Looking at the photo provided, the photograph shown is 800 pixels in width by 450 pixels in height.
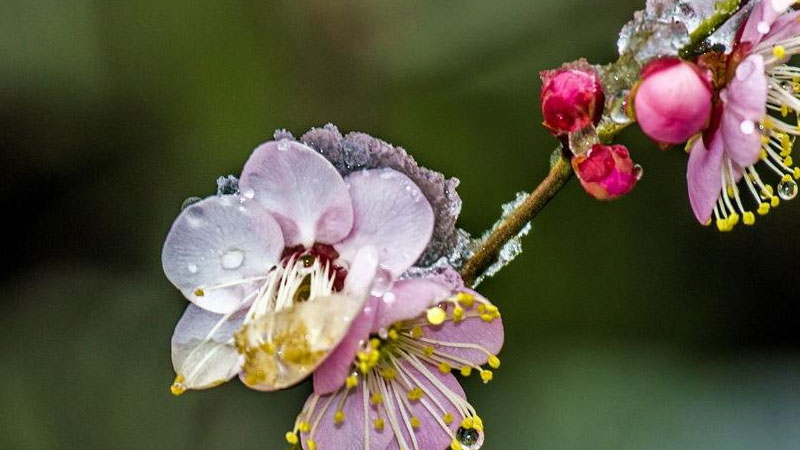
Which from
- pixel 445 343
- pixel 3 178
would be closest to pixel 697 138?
pixel 445 343

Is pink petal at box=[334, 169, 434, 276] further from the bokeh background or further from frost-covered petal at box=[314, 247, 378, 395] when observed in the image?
the bokeh background

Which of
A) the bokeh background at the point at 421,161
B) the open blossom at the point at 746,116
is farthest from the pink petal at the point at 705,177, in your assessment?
the bokeh background at the point at 421,161

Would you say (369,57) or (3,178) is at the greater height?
(369,57)

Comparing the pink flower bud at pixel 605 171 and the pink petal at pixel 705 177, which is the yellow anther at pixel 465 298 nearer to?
the pink flower bud at pixel 605 171

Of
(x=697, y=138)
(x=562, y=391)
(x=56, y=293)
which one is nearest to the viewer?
(x=697, y=138)

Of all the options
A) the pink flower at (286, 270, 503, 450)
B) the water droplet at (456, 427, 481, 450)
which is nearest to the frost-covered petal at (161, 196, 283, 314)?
the pink flower at (286, 270, 503, 450)

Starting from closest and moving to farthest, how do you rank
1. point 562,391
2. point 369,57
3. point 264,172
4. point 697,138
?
1. point 264,172
2. point 697,138
3. point 562,391
4. point 369,57

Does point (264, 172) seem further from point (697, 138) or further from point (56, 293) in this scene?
point (56, 293)

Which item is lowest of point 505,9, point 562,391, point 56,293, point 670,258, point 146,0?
point 56,293
